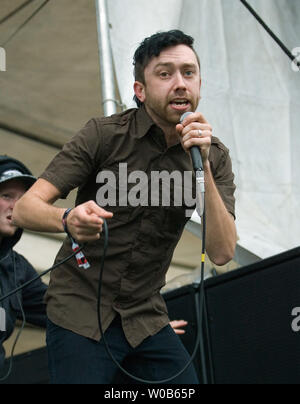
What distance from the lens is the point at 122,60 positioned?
10.1 feet

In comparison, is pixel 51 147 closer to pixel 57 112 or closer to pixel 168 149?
pixel 57 112

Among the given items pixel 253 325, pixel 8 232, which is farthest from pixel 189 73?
pixel 8 232

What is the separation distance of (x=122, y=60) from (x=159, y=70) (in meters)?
1.20

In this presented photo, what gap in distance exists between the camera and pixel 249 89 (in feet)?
11.5

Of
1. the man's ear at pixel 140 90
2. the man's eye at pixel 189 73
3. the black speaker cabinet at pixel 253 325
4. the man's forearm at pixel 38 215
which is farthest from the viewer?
the black speaker cabinet at pixel 253 325

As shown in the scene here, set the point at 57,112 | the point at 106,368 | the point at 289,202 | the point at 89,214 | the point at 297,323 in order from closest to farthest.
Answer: the point at 89,214 → the point at 106,368 → the point at 297,323 → the point at 289,202 → the point at 57,112

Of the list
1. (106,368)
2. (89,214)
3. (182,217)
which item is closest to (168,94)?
(182,217)

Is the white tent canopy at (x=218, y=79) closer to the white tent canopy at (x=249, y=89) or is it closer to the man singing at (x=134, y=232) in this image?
the white tent canopy at (x=249, y=89)

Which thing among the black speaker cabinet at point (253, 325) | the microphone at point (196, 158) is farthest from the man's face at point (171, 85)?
the black speaker cabinet at point (253, 325)

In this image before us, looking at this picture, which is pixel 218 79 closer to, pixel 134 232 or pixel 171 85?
pixel 171 85

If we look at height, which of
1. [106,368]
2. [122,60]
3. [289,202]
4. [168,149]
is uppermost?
[122,60]

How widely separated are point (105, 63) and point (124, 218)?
1.41 metres

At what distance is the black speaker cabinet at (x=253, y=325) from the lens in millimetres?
2283

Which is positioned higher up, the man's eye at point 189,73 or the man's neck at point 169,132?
the man's eye at point 189,73
